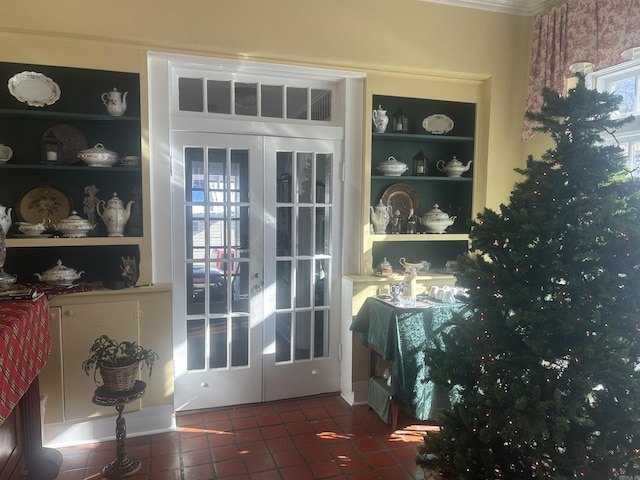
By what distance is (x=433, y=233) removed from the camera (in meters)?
3.93

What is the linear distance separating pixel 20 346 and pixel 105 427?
1271 millimetres

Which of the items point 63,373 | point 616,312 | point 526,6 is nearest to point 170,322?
point 63,373

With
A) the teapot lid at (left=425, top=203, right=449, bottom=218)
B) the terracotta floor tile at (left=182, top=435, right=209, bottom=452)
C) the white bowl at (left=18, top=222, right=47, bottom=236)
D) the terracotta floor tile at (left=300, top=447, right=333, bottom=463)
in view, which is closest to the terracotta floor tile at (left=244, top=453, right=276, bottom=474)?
the terracotta floor tile at (left=300, top=447, right=333, bottom=463)

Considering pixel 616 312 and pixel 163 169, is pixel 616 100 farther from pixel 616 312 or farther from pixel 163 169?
pixel 163 169

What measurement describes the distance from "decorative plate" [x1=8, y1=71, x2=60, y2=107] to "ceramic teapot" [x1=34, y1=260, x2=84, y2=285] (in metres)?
1.05

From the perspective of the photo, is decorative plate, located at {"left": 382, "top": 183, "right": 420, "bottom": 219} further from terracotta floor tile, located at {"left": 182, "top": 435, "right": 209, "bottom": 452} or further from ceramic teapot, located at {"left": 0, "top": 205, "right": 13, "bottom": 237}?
ceramic teapot, located at {"left": 0, "top": 205, "right": 13, "bottom": 237}

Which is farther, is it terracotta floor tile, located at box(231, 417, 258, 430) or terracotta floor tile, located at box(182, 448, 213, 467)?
terracotta floor tile, located at box(231, 417, 258, 430)

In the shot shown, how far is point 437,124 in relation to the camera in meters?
4.00

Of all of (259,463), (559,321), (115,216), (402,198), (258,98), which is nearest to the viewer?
(559,321)

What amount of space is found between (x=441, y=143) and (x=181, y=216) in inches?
89.4

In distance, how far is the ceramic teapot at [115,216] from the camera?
3.17 m

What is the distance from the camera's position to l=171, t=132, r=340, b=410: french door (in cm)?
346


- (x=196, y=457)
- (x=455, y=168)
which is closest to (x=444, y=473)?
(x=196, y=457)

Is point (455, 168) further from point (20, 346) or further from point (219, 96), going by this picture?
point (20, 346)
